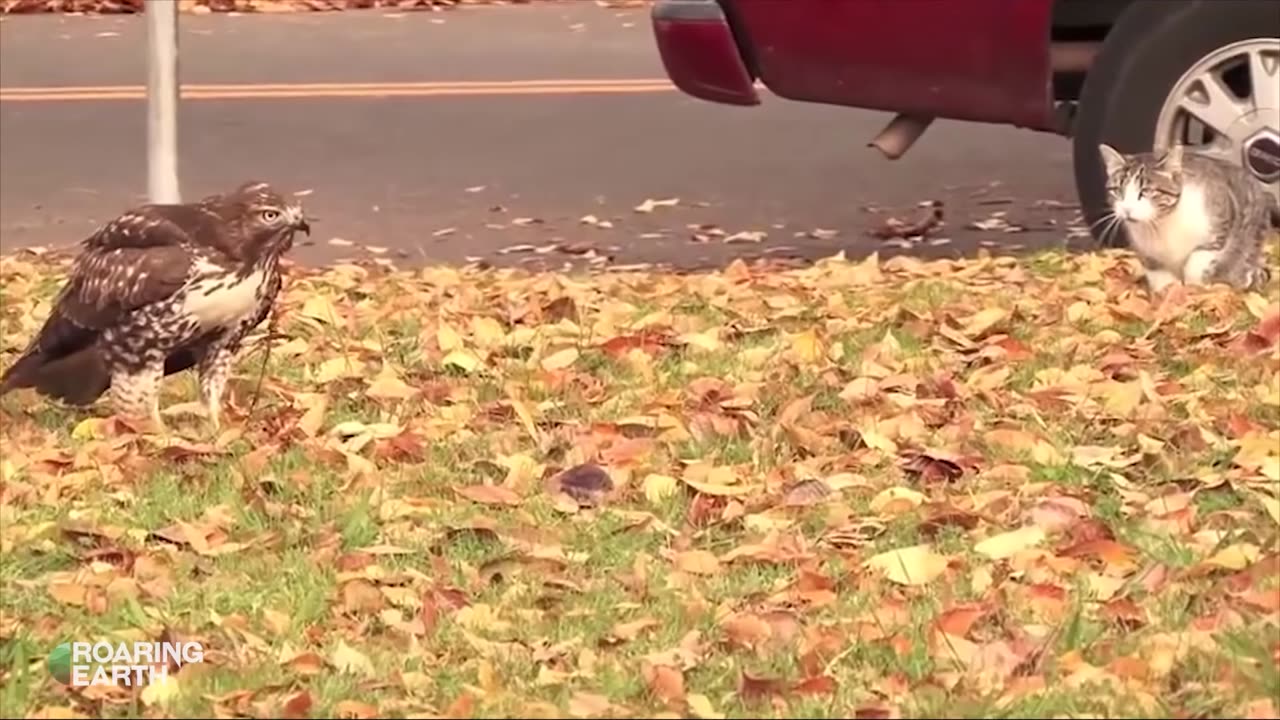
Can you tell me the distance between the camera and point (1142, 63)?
7438 mm

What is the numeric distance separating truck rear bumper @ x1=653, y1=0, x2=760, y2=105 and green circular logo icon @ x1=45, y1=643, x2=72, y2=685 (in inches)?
180

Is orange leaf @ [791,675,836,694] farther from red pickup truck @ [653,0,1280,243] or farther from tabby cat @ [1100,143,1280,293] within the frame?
red pickup truck @ [653,0,1280,243]

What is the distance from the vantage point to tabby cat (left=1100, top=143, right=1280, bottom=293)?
6961 mm

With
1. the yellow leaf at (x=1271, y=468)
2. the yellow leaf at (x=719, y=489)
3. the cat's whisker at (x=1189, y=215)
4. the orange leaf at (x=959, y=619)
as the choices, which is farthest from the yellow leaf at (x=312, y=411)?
the cat's whisker at (x=1189, y=215)

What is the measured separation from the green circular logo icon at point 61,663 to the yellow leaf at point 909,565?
147 centimetres

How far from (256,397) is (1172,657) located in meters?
2.88

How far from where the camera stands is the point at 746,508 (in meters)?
4.77

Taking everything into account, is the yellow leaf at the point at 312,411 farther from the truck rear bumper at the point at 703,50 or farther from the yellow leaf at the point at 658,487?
the truck rear bumper at the point at 703,50

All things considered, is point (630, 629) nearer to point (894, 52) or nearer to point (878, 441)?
point (878, 441)

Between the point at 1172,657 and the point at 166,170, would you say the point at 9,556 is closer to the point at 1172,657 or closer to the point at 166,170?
the point at 1172,657

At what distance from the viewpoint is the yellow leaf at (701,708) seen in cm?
360

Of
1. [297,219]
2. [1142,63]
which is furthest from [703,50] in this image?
[297,219]

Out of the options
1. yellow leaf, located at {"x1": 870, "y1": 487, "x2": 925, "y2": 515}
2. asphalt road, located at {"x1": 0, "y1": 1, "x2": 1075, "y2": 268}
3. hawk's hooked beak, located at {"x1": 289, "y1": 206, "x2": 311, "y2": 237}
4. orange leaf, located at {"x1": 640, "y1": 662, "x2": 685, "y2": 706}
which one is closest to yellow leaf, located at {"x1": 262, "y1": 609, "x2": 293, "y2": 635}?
orange leaf, located at {"x1": 640, "y1": 662, "x2": 685, "y2": 706}

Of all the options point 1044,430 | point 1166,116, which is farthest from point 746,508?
point 1166,116
